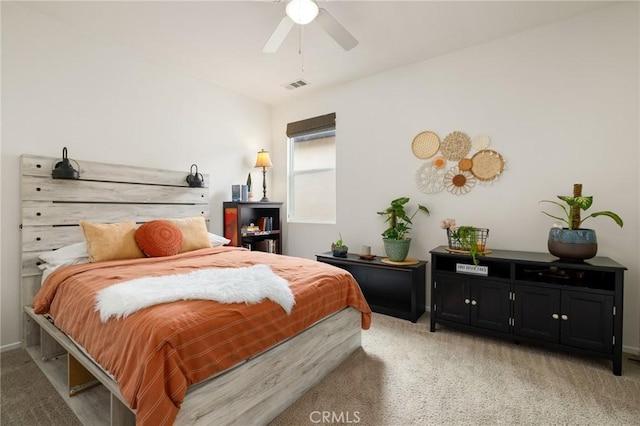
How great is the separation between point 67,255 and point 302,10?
99.6 inches

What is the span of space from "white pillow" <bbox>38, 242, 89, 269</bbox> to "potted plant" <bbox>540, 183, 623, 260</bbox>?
3699 mm

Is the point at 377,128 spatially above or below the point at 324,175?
above

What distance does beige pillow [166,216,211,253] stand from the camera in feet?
9.61

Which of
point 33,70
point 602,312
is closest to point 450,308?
point 602,312

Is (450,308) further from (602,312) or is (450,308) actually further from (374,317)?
(602,312)

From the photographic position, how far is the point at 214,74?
359 cm

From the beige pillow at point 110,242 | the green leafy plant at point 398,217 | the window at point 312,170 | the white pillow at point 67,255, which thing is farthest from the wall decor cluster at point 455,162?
the white pillow at point 67,255

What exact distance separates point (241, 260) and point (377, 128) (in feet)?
7.41

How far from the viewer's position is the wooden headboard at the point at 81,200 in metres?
2.40

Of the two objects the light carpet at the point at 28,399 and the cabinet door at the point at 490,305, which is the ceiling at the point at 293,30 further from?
the light carpet at the point at 28,399

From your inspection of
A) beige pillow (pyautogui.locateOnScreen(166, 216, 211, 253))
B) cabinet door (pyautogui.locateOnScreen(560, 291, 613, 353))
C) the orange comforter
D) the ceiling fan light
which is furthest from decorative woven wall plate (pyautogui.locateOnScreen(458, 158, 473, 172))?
beige pillow (pyautogui.locateOnScreen(166, 216, 211, 253))

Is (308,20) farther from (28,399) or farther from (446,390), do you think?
(28,399)

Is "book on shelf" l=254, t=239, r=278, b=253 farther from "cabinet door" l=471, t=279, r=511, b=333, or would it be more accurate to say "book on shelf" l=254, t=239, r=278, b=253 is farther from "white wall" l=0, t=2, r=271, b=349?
"cabinet door" l=471, t=279, r=511, b=333

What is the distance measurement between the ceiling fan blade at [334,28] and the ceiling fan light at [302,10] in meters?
0.06
